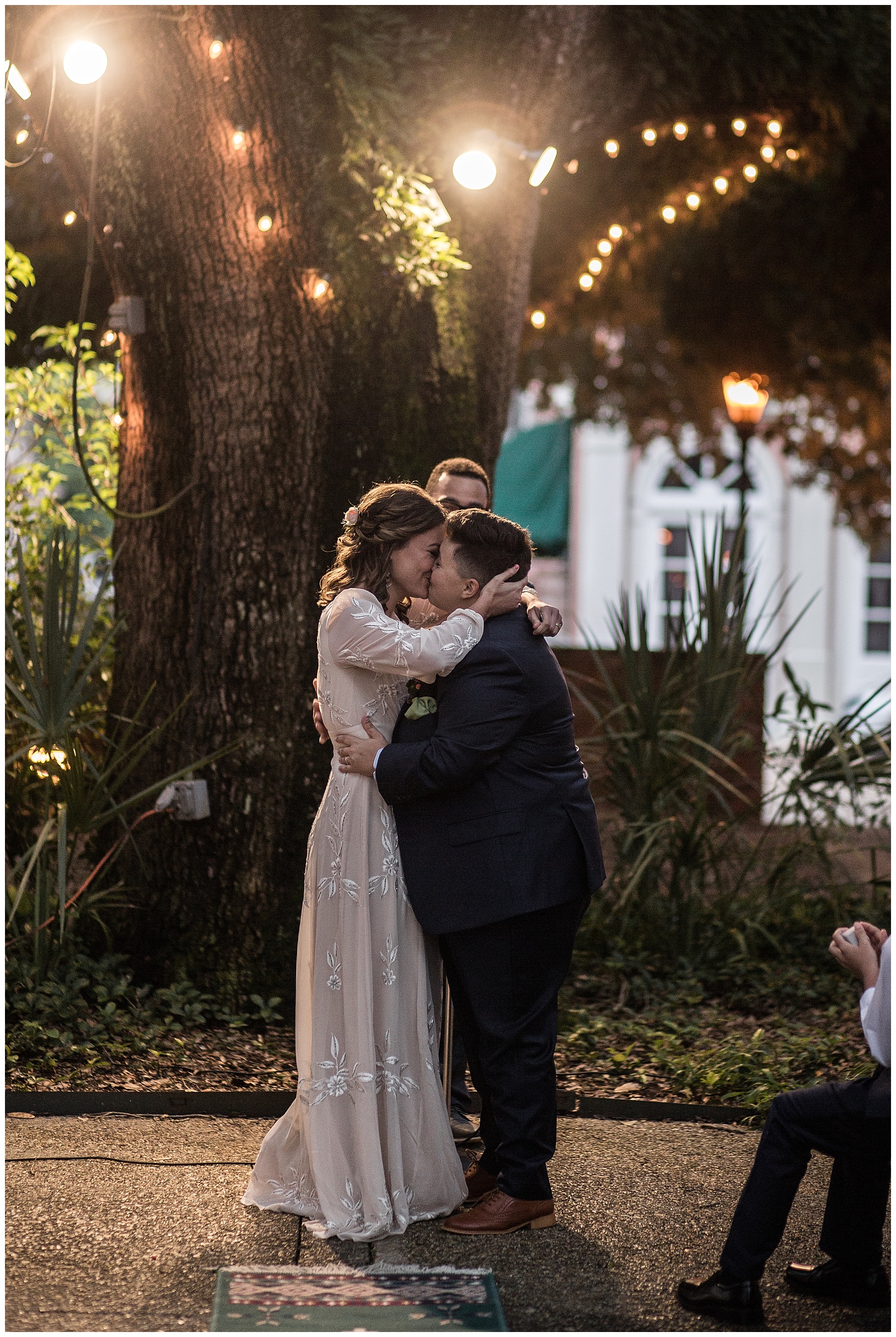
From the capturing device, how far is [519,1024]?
3.54m

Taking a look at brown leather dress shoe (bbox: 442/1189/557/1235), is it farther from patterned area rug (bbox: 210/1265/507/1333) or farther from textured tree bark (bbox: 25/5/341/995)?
textured tree bark (bbox: 25/5/341/995)

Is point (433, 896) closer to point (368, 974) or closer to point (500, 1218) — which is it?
point (368, 974)

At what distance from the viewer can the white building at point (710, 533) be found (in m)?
23.9

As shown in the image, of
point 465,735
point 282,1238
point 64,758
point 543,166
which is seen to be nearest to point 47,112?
point 543,166

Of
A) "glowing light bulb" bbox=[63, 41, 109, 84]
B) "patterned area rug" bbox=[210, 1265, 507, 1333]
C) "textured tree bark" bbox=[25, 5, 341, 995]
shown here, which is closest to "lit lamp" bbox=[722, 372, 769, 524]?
"textured tree bark" bbox=[25, 5, 341, 995]

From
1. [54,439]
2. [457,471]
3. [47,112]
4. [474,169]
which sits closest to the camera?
[457,471]

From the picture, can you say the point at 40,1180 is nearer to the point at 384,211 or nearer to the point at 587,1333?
the point at 587,1333

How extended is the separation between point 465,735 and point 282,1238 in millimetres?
1373

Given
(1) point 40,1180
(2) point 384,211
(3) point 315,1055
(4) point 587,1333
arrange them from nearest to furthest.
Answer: (4) point 587,1333 → (3) point 315,1055 → (1) point 40,1180 → (2) point 384,211

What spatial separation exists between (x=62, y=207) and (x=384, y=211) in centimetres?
527

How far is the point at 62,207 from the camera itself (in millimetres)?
9516

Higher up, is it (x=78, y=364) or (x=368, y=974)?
(x=78, y=364)

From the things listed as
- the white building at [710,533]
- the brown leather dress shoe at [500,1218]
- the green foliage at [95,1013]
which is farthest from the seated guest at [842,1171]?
the white building at [710,533]

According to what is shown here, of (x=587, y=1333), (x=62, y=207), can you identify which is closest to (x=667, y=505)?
(x=62, y=207)
